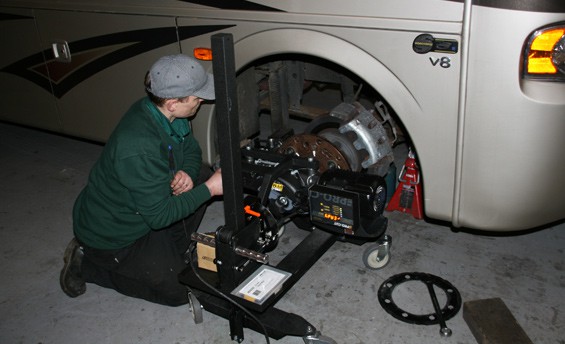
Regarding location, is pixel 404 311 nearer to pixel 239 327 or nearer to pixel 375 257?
pixel 375 257

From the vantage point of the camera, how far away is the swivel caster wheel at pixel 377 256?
277 cm

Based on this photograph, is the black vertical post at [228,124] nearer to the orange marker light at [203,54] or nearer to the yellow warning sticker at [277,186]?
the yellow warning sticker at [277,186]

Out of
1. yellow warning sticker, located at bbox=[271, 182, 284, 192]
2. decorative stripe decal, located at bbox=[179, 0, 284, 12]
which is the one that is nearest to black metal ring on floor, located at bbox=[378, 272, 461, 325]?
yellow warning sticker, located at bbox=[271, 182, 284, 192]

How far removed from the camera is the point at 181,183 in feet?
8.32

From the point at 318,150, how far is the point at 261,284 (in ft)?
2.72

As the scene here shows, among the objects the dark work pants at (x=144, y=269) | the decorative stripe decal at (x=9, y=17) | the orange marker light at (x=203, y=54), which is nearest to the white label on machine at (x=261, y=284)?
the dark work pants at (x=144, y=269)

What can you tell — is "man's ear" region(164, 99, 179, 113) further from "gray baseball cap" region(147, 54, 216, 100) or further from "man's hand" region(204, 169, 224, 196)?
"man's hand" region(204, 169, 224, 196)

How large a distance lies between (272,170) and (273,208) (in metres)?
A: 0.22

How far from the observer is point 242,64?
2773 mm

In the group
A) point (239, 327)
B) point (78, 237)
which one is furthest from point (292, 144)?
point (78, 237)

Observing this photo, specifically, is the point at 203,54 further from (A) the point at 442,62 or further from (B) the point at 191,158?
(A) the point at 442,62

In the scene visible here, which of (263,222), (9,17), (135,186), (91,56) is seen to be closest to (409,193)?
(263,222)

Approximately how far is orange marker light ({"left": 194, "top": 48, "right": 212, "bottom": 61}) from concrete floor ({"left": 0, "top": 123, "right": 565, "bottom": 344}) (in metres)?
1.05

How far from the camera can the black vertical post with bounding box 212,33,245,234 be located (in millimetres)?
1799
